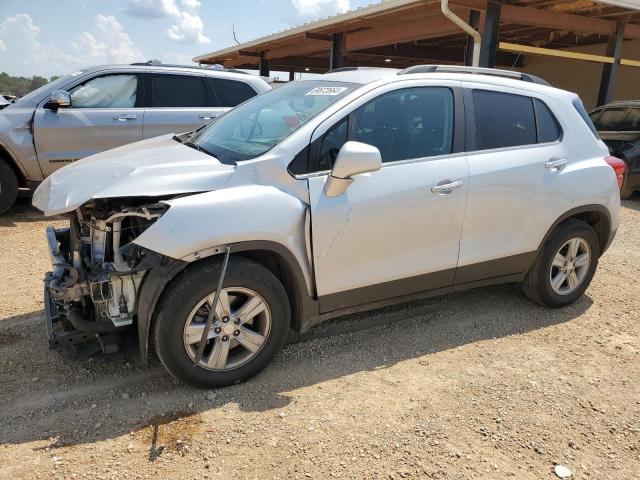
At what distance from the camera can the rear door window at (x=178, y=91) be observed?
713 centimetres

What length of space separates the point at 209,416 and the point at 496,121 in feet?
9.23

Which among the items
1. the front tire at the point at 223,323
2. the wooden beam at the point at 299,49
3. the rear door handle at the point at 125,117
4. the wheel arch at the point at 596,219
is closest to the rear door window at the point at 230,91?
the rear door handle at the point at 125,117

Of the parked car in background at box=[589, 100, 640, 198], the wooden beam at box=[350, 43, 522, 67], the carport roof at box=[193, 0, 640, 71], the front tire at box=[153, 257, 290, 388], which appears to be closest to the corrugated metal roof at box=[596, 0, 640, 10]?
the carport roof at box=[193, 0, 640, 71]

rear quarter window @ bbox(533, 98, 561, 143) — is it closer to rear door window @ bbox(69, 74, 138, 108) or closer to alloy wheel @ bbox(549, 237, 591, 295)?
alloy wheel @ bbox(549, 237, 591, 295)

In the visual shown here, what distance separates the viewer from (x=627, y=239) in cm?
673

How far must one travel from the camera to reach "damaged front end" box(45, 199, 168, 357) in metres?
2.87

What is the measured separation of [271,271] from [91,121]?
15.9 feet

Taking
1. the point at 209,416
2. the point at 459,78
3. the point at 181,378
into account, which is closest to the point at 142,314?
the point at 181,378

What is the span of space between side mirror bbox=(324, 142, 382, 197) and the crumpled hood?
24.3 inches

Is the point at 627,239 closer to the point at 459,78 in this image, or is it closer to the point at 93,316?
the point at 459,78

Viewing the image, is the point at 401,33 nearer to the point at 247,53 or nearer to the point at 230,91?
the point at 230,91

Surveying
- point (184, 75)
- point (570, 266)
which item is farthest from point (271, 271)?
point (184, 75)

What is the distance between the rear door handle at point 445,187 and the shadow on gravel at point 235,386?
111 cm

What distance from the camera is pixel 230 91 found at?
7.38m
